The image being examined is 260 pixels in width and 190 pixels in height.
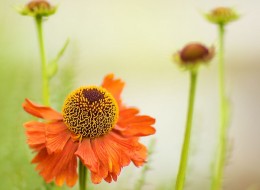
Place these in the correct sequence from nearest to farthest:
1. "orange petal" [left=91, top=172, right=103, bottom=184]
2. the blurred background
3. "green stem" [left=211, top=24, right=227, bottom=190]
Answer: "orange petal" [left=91, top=172, right=103, bottom=184] → "green stem" [left=211, top=24, right=227, bottom=190] → the blurred background

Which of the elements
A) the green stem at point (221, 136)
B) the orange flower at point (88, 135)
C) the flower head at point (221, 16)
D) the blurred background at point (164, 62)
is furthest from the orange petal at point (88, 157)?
the blurred background at point (164, 62)

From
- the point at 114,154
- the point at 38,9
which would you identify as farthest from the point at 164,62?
the point at 114,154

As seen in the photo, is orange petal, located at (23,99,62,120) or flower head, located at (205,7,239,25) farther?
flower head, located at (205,7,239,25)

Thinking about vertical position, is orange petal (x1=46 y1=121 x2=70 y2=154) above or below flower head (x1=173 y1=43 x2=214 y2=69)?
below

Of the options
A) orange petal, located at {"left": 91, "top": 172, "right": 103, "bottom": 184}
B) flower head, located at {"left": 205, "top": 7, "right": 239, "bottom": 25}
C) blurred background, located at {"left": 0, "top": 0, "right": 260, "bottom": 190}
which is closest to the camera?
orange petal, located at {"left": 91, "top": 172, "right": 103, "bottom": 184}

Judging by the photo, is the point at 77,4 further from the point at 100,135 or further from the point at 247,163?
the point at 100,135

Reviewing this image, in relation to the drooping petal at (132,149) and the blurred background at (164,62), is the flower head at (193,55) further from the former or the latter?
the blurred background at (164,62)

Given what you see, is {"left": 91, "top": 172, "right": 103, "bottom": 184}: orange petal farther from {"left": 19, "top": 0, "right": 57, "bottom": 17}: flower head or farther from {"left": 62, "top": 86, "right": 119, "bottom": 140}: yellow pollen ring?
{"left": 19, "top": 0, "right": 57, "bottom": 17}: flower head

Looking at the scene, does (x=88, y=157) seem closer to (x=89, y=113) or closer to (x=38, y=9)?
(x=89, y=113)

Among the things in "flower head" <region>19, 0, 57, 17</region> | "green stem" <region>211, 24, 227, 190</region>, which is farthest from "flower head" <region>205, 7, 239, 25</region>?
"flower head" <region>19, 0, 57, 17</region>
